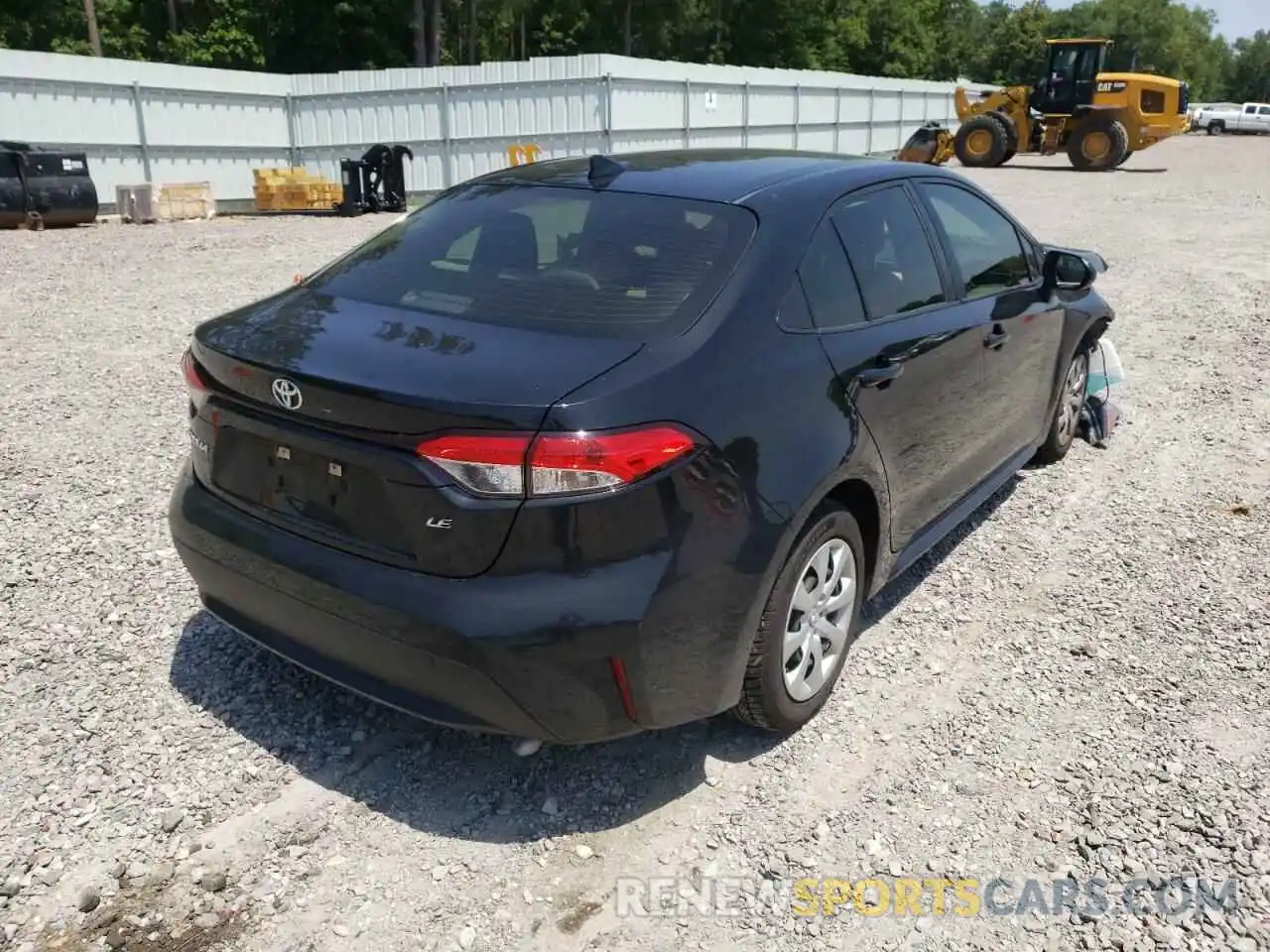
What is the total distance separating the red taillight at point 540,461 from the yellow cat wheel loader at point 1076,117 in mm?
27530

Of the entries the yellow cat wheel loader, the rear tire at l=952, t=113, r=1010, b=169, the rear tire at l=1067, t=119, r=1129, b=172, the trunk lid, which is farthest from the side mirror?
the rear tire at l=1067, t=119, r=1129, b=172

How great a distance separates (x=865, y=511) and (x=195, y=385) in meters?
2.07

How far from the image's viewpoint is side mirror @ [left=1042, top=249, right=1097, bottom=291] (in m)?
4.66

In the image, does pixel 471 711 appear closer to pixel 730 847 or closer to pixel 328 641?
pixel 328 641

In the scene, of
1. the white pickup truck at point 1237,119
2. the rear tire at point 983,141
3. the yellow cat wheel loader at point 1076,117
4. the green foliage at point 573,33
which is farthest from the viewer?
the white pickup truck at point 1237,119

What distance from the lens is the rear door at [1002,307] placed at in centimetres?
398

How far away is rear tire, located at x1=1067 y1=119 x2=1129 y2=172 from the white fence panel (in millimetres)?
9876

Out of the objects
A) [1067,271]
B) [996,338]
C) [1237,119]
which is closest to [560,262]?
[996,338]

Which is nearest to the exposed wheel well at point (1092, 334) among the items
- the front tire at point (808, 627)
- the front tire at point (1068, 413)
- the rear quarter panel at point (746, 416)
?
the front tire at point (1068, 413)

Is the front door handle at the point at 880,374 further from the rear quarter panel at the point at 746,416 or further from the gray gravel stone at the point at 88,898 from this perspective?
the gray gravel stone at the point at 88,898

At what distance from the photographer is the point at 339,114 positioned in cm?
2222

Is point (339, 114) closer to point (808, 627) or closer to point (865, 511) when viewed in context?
point (865, 511)

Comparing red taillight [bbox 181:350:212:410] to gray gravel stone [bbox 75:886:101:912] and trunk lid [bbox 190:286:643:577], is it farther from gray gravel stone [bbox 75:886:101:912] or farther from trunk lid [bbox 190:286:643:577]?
gray gravel stone [bbox 75:886:101:912]

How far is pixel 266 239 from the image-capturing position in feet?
49.1
